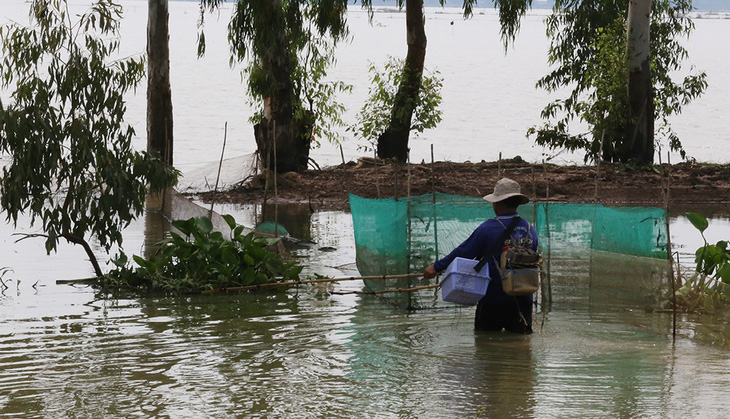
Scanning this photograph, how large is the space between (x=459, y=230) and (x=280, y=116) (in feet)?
37.6

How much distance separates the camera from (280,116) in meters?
21.7

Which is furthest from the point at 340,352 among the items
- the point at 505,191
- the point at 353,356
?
the point at 505,191

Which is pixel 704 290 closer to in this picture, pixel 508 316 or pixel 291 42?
pixel 508 316

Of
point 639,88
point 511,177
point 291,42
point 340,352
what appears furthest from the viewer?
point 639,88

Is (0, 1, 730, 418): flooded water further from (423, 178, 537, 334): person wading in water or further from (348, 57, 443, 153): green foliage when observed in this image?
(348, 57, 443, 153): green foliage

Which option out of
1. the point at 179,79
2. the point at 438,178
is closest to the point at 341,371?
the point at 438,178

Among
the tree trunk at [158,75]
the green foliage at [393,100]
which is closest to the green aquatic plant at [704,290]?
the tree trunk at [158,75]

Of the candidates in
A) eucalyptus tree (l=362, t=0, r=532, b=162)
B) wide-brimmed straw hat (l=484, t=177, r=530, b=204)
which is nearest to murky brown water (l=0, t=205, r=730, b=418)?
wide-brimmed straw hat (l=484, t=177, r=530, b=204)

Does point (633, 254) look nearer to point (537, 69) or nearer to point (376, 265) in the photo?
point (376, 265)

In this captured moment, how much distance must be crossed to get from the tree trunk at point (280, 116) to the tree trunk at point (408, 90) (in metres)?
2.41

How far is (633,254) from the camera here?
10.4 metres

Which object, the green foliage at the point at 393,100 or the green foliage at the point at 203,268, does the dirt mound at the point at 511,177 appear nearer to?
A: the green foliage at the point at 393,100

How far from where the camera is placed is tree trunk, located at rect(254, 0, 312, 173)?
69.9 ft

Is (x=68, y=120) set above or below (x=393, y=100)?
below
